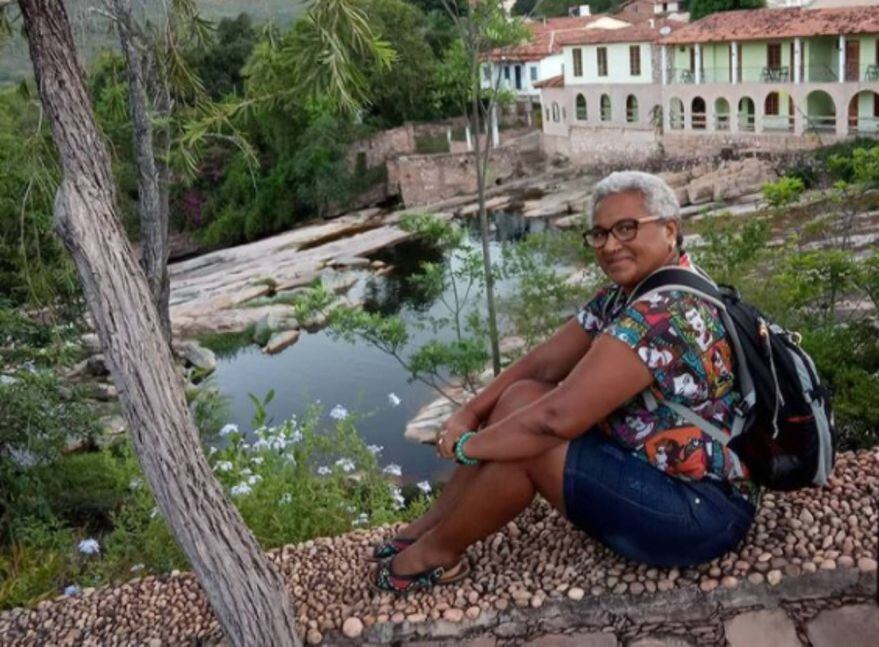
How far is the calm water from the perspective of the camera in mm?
11742

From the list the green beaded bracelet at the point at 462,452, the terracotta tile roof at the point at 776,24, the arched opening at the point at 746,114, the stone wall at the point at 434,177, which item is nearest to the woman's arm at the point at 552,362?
the green beaded bracelet at the point at 462,452

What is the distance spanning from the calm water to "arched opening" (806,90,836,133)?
14.3 meters

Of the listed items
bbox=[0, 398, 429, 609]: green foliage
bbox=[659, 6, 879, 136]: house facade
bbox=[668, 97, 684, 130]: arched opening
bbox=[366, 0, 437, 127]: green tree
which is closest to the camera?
bbox=[0, 398, 429, 609]: green foliage

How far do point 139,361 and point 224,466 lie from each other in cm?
222

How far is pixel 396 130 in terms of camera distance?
109 ft

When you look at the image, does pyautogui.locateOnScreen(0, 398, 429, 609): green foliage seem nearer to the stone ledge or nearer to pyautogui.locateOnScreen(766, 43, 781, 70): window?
the stone ledge

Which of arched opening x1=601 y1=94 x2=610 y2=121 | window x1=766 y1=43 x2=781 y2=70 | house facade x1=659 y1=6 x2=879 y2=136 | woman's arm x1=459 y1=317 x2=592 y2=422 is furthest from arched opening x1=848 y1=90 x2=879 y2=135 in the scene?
woman's arm x1=459 y1=317 x2=592 y2=422

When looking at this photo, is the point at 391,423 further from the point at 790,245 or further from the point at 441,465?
the point at 790,245

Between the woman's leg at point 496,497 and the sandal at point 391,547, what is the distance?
17cm

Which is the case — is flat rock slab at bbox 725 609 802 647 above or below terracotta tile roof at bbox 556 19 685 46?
below

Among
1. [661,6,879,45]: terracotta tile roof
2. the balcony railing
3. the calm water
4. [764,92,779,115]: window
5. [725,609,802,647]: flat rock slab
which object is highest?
[661,6,879,45]: terracotta tile roof

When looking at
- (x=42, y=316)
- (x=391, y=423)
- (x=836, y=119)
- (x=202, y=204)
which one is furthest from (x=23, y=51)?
(x=202, y=204)

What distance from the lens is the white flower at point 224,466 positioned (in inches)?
192

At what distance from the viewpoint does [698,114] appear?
1204 inches
